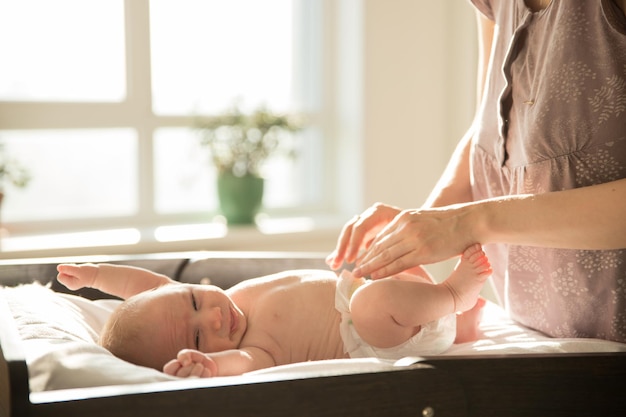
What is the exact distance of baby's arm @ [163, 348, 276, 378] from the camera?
112cm

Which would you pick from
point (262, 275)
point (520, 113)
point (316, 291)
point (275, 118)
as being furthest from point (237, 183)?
point (520, 113)

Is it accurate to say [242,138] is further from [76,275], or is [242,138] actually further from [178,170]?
[76,275]

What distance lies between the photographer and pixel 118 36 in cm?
320

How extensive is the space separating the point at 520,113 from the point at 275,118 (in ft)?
6.21

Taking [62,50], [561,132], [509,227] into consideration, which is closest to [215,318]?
[509,227]

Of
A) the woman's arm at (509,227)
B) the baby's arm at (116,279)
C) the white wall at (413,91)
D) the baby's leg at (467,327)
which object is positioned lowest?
the baby's leg at (467,327)

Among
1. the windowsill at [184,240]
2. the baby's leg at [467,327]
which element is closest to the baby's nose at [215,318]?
the baby's leg at [467,327]

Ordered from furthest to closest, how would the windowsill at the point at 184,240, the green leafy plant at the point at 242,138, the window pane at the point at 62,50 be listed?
the green leafy plant at the point at 242,138, the window pane at the point at 62,50, the windowsill at the point at 184,240

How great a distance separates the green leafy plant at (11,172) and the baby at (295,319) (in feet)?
4.91

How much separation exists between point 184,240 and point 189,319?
1.63 metres

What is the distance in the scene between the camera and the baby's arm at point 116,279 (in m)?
1.52

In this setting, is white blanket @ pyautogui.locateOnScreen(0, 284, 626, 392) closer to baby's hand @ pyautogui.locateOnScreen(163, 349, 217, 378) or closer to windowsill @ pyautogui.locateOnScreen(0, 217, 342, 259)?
baby's hand @ pyautogui.locateOnScreen(163, 349, 217, 378)

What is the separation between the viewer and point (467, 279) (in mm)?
1363

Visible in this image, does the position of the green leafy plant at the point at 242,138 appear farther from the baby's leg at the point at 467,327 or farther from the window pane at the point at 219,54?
the baby's leg at the point at 467,327
